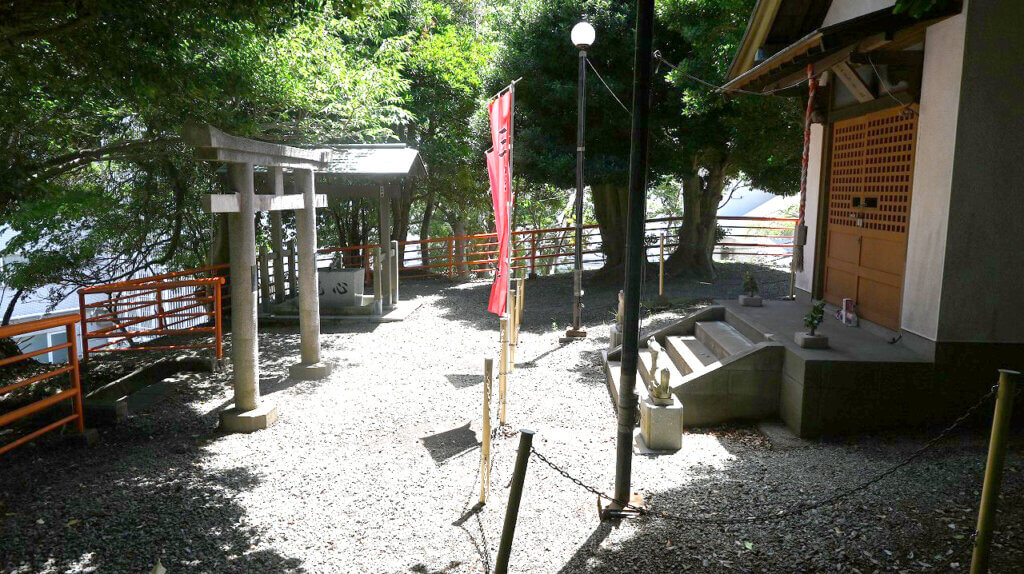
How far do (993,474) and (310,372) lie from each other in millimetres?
7987

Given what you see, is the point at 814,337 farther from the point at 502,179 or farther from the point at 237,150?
the point at 237,150

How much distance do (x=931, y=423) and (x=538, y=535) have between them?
4.08m

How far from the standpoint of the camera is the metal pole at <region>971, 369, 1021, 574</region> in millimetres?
3396

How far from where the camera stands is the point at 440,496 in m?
5.52

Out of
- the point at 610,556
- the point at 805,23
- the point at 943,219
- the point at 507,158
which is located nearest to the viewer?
the point at 610,556

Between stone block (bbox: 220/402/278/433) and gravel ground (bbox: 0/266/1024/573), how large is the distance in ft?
0.50

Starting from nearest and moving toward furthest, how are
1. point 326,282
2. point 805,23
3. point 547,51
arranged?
1. point 805,23
2. point 326,282
3. point 547,51

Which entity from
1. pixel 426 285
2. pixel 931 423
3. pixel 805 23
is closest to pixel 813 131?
pixel 805 23

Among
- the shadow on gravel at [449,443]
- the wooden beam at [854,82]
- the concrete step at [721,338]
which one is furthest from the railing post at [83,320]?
the wooden beam at [854,82]

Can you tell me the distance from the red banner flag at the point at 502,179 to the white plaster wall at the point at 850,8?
3.88 metres

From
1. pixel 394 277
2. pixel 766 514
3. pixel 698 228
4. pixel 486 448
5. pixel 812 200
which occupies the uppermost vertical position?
pixel 812 200

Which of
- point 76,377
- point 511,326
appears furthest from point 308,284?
point 76,377

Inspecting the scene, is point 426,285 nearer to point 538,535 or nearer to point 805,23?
point 805,23

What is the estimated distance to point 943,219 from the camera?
20.3 ft
